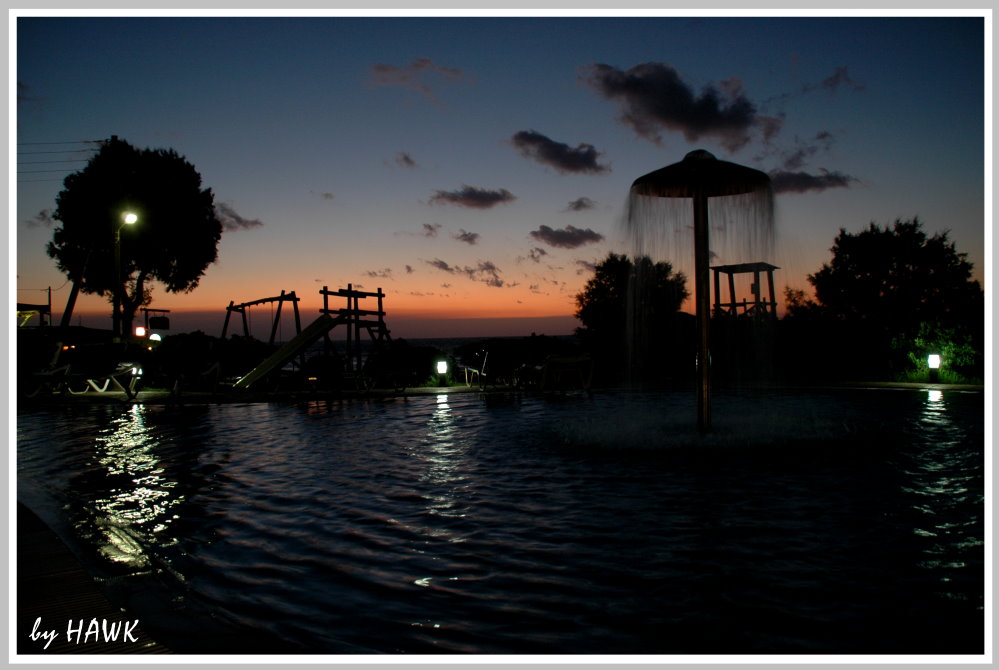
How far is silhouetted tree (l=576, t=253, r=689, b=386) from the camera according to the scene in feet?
97.4

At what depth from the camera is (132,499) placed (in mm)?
7445

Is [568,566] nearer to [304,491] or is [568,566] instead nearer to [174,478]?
[304,491]

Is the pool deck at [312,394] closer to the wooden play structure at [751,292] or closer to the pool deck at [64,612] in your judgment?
the wooden play structure at [751,292]

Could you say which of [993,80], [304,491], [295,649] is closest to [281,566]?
[295,649]

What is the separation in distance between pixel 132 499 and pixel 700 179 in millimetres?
9185

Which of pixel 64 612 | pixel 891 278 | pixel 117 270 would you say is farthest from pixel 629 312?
pixel 64 612

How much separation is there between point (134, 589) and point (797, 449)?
9.00m

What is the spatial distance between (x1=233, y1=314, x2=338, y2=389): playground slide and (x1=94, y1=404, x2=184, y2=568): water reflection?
10193 millimetres

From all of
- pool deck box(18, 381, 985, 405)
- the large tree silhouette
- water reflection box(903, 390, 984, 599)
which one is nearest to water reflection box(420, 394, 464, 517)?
water reflection box(903, 390, 984, 599)

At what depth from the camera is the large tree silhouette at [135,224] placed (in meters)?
42.4

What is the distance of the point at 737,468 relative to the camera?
28.7 ft

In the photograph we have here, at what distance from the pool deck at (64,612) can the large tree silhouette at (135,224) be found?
135 ft

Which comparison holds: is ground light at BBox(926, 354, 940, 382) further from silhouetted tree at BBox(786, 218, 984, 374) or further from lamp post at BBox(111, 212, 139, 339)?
lamp post at BBox(111, 212, 139, 339)

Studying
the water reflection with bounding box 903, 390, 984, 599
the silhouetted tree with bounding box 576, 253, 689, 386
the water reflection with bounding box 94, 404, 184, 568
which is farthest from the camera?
the silhouetted tree with bounding box 576, 253, 689, 386
